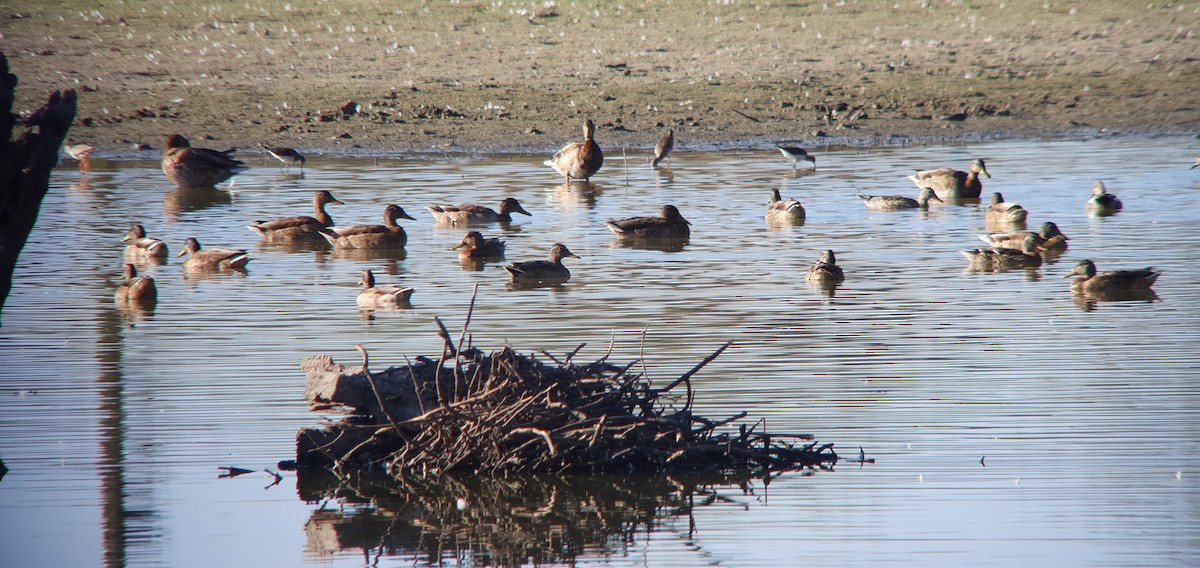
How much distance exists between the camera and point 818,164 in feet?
Answer: 66.6

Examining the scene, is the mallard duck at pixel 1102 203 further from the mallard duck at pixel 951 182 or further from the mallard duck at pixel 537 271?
the mallard duck at pixel 537 271

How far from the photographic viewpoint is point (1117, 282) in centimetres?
1098

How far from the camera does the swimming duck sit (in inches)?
630

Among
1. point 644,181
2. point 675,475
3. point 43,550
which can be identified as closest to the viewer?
point 43,550

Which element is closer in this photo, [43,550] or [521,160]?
[43,550]

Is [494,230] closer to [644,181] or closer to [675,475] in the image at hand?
[644,181]

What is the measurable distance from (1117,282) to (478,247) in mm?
5576

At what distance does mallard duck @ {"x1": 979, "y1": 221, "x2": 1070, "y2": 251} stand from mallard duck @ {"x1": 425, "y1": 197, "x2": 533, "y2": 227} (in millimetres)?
5201

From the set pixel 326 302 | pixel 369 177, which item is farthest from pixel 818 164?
pixel 326 302

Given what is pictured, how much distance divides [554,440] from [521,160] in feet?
49.8

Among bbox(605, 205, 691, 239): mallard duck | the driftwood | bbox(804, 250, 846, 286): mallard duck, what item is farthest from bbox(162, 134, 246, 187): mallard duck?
the driftwood

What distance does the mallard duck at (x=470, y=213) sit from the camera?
50.0ft

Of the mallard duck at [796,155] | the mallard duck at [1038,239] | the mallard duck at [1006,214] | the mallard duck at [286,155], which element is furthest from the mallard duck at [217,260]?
the mallard duck at [796,155]

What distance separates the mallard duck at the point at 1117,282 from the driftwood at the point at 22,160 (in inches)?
316
